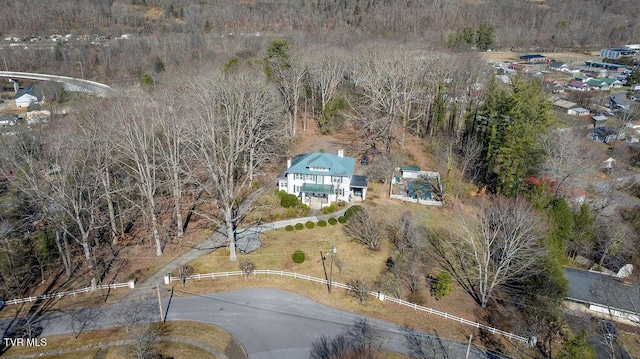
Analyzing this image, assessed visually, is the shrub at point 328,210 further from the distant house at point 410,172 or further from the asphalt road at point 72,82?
the asphalt road at point 72,82

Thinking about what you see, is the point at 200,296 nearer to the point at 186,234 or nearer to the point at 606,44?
the point at 186,234

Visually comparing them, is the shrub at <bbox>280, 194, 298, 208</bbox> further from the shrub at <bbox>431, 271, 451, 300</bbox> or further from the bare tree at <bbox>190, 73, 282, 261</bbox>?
the shrub at <bbox>431, 271, 451, 300</bbox>

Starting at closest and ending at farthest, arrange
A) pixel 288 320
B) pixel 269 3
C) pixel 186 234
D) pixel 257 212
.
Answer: pixel 288 320, pixel 186 234, pixel 257 212, pixel 269 3

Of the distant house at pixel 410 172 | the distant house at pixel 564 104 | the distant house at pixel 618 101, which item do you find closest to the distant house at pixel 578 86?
Result: the distant house at pixel 618 101

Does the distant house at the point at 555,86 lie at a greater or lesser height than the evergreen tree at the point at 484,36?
lesser

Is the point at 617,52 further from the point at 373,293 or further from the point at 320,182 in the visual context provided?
the point at 373,293

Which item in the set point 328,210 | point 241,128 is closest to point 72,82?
point 241,128

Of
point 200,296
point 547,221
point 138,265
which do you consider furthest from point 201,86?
point 547,221
